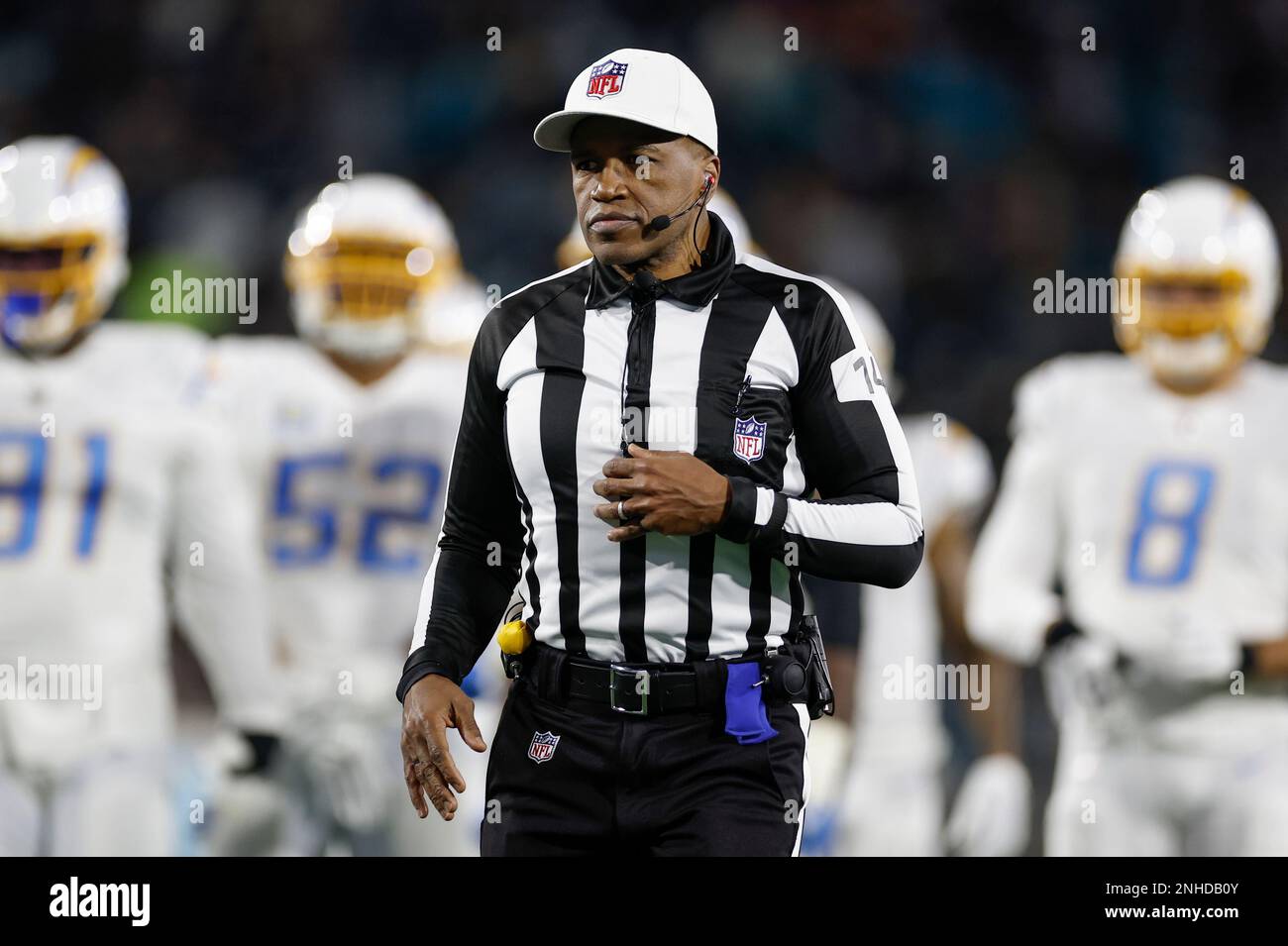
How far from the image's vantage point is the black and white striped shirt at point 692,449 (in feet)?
5.90

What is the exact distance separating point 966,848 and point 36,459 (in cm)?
272

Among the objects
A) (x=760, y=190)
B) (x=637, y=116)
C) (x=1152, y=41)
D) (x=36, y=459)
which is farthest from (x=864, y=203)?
(x=637, y=116)

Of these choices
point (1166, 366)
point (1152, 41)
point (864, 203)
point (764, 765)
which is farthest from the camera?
point (1152, 41)

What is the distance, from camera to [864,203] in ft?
21.2

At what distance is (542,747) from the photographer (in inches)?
71.2

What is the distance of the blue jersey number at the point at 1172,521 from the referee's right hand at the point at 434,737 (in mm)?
2938

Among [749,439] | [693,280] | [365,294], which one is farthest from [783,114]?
[749,439]

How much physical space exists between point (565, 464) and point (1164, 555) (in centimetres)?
291

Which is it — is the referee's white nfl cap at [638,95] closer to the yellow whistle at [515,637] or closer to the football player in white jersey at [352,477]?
the yellow whistle at [515,637]

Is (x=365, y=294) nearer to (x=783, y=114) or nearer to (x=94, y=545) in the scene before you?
(x=94, y=545)

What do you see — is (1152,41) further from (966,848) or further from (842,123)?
(966,848)

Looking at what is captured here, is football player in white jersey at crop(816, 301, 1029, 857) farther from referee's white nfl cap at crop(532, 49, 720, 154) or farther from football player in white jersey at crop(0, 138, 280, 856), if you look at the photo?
referee's white nfl cap at crop(532, 49, 720, 154)

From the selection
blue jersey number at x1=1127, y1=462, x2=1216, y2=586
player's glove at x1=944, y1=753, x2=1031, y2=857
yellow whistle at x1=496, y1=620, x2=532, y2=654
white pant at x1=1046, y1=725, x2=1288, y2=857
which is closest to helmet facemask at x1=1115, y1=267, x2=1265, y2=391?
blue jersey number at x1=1127, y1=462, x2=1216, y2=586
